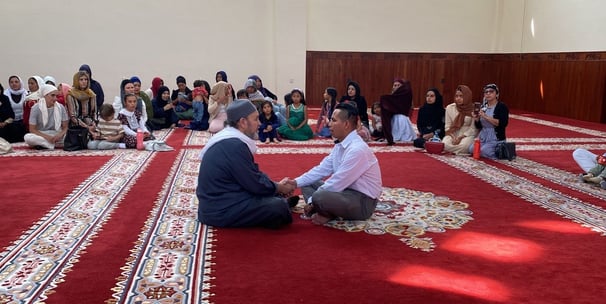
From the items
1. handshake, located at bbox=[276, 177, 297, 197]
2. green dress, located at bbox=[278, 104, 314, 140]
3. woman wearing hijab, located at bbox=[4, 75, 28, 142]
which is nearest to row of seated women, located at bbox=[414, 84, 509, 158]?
green dress, located at bbox=[278, 104, 314, 140]

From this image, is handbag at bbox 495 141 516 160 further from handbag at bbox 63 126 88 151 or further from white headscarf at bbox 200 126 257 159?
handbag at bbox 63 126 88 151

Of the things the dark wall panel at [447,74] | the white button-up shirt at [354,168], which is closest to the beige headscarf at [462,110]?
the white button-up shirt at [354,168]

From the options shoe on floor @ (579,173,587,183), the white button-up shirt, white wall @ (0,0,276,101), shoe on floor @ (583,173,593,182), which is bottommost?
shoe on floor @ (579,173,587,183)

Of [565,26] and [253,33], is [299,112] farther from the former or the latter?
→ [565,26]

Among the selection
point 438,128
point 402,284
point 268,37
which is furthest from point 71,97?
point 268,37

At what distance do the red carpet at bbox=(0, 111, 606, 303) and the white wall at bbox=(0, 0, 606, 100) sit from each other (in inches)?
246

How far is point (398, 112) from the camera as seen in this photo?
682 centimetres

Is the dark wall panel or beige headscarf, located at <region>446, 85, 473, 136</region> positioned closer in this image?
beige headscarf, located at <region>446, 85, 473, 136</region>

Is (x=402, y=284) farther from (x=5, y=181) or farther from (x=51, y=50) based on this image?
(x=51, y=50)

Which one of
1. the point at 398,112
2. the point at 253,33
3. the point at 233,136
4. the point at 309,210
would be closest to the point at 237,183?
the point at 233,136

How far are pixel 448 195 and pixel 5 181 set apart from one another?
342 centimetres

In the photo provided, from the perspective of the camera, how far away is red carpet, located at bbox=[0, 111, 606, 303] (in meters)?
2.15

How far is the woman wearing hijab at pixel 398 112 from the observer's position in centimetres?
668

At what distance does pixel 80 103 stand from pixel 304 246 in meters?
4.38
